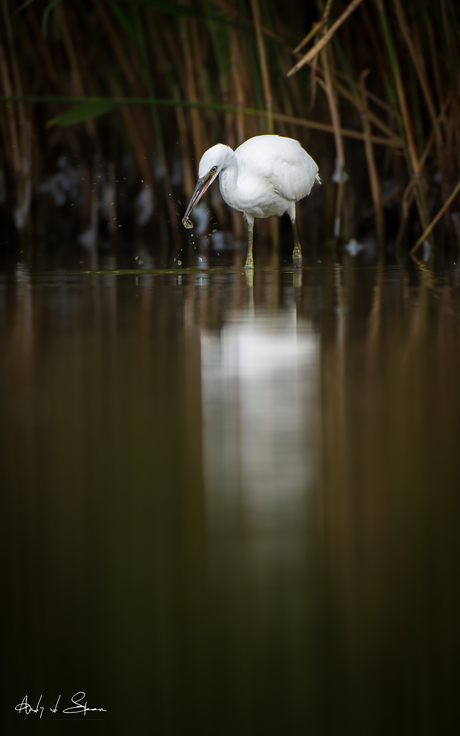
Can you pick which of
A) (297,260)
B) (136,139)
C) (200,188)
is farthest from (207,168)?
(136,139)

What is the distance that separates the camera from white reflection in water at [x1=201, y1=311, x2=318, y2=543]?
1.13m

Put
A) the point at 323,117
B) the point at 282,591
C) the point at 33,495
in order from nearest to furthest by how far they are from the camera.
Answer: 1. the point at 282,591
2. the point at 33,495
3. the point at 323,117

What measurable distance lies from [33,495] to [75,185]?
6246 millimetres

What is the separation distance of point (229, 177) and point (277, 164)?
0.66ft

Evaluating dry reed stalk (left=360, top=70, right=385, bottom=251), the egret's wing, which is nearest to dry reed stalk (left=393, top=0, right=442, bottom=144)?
dry reed stalk (left=360, top=70, right=385, bottom=251)

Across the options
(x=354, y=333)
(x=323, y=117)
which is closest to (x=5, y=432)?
(x=354, y=333)

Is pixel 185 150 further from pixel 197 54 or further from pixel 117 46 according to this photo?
pixel 117 46

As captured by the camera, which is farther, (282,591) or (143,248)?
(143,248)

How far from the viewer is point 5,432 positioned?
1.46 m

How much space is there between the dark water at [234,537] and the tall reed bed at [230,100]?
3.03 meters

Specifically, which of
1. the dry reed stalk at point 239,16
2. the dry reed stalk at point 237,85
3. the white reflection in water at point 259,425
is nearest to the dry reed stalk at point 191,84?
the dry reed stalk at point 237,85

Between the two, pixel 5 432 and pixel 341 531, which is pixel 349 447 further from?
pixel 5 432

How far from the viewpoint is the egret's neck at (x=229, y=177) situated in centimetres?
421
